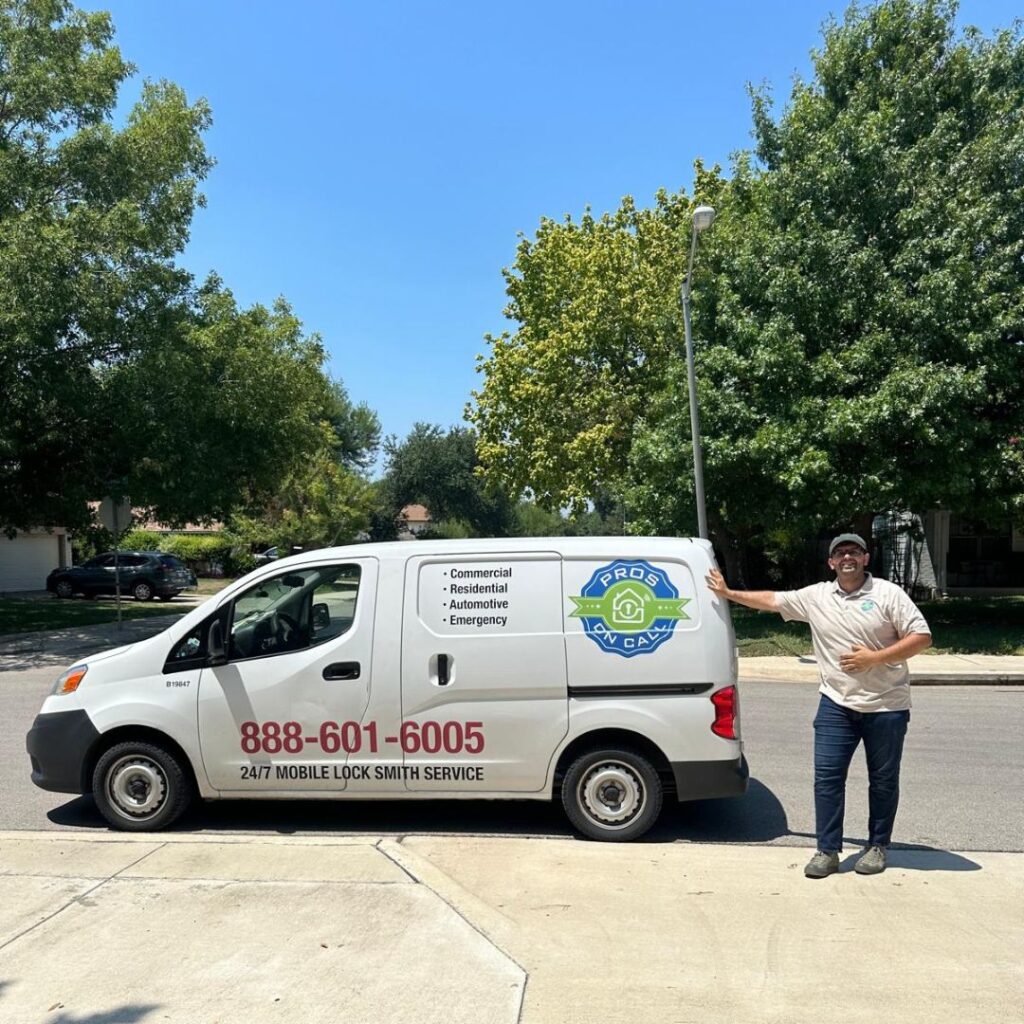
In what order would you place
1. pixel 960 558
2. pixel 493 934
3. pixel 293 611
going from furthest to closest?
pixel 960 558, pixel 293 611, pixel 493 934

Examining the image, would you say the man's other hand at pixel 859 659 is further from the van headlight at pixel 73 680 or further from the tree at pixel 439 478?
the tree at pixel 439 478

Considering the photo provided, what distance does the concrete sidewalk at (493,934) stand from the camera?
11.4 feet

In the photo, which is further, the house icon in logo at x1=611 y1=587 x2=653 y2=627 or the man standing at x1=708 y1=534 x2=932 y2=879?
the house icon in logo at x1=611 y1=587 x2=653 y2=627

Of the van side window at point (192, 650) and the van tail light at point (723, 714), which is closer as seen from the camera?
the van tail light at point (723, 714)

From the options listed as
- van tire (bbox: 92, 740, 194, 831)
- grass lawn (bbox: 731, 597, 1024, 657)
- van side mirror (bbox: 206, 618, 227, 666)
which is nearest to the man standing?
van side mirror (bbox: 206, 618, 227, 666)

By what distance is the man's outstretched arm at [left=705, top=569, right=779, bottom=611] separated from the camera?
5.30m

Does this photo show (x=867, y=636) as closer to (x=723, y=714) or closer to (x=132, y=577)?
(x=723, y=714)

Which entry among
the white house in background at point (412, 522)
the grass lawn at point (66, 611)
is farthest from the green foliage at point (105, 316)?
the white house in background at point (412, 522)

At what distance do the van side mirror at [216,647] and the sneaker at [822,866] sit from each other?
3.59 metres

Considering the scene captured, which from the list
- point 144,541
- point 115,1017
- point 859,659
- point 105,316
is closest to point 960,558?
point 105,316

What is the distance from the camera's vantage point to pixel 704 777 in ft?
17.8

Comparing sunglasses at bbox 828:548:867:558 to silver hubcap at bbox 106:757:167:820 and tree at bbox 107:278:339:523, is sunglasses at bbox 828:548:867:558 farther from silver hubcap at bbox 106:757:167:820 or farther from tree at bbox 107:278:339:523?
tree at bbox 107:278:339:523

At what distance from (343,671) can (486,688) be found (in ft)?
2.89

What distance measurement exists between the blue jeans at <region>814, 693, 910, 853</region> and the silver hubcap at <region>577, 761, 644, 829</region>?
109 centimetres
